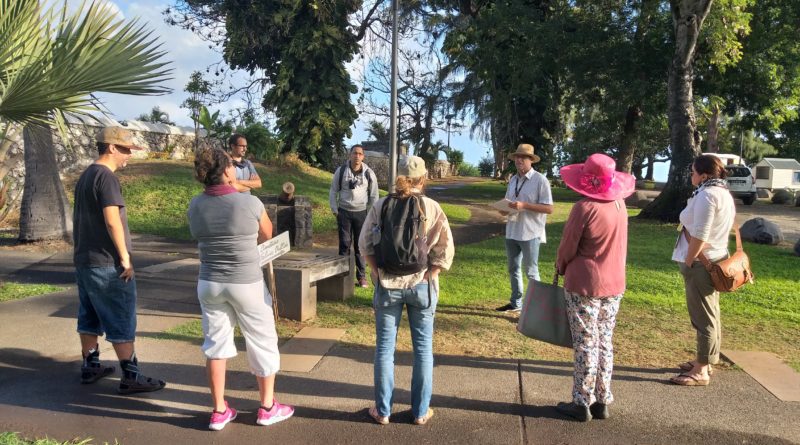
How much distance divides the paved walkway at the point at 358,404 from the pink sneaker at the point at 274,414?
0.16ft

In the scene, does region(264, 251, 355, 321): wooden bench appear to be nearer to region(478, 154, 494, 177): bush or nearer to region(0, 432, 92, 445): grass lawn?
region(0, 432, 92, 445): grass lawn

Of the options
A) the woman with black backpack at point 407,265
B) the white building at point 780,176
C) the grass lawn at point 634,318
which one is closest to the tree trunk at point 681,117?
the grass lawn at point 634,318

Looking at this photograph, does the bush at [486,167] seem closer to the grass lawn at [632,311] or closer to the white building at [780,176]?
the white building at [780,176]

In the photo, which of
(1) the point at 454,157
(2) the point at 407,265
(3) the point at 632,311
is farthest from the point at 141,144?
(1) the point at 454,157

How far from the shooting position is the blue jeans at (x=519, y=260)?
21.0ft

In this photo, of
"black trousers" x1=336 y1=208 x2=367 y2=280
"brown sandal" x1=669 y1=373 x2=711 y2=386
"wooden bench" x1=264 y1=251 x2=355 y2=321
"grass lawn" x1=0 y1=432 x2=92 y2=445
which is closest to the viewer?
"grass lawn" x1=0 y1=432 x2=92 y2=445

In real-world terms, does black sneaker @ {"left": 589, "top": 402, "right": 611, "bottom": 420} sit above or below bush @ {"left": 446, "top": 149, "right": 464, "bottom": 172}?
below

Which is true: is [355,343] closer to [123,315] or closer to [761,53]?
[123,315]

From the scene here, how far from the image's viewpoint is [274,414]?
3893mm

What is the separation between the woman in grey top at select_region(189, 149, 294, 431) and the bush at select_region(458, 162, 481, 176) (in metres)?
50.1

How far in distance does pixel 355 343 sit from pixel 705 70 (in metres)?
19.2

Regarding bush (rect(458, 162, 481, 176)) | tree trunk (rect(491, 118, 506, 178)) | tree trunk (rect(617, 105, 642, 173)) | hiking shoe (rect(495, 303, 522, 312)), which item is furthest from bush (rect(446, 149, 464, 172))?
hiking shoe (rect(495, 303, 522, 312))

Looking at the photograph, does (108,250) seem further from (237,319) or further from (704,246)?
(704,246)

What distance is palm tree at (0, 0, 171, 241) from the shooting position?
4242 millimetres
